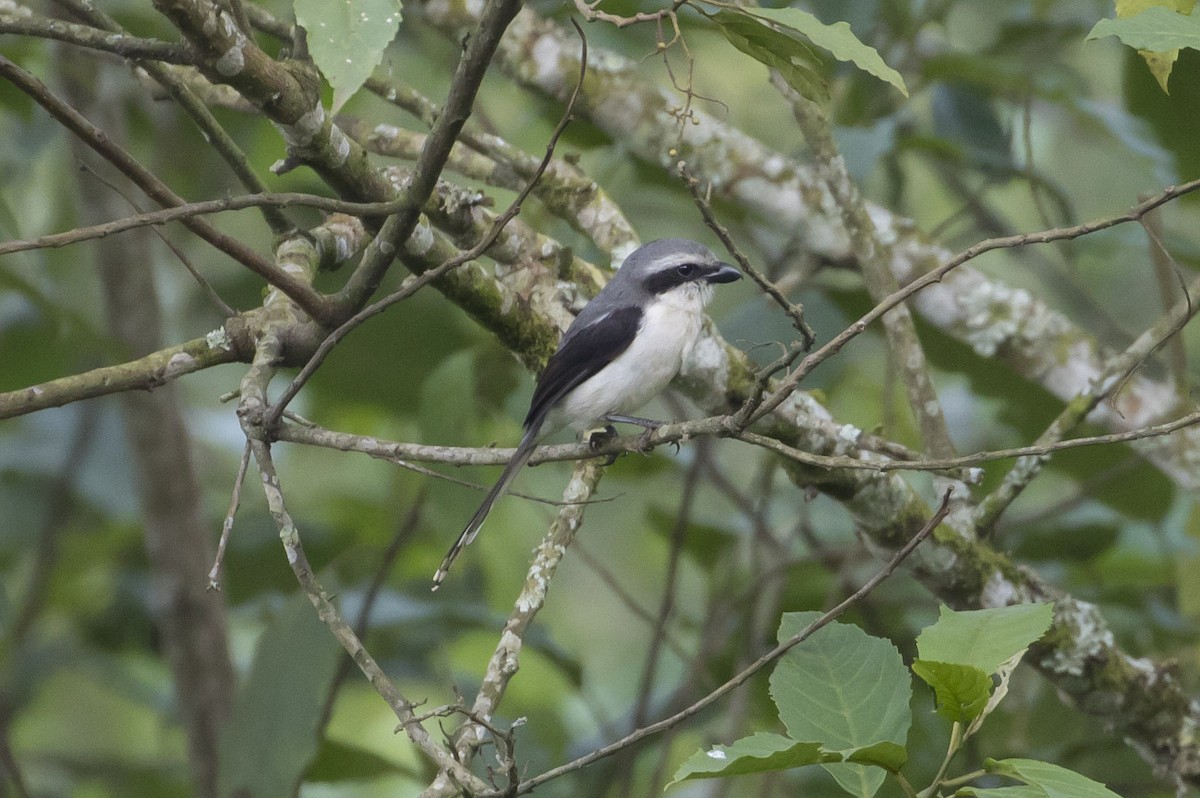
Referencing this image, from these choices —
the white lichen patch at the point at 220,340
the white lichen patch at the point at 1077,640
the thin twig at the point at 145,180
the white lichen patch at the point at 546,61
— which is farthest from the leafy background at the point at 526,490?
the thin twig at the point at 145,180

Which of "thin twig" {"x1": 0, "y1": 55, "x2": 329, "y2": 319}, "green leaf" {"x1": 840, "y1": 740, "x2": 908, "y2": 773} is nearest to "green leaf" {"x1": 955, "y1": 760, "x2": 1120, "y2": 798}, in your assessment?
"green leaf" {"x1": 840, "y1": 740, "x2": 908, "y2": 773}

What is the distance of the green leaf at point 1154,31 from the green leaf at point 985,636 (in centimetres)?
93

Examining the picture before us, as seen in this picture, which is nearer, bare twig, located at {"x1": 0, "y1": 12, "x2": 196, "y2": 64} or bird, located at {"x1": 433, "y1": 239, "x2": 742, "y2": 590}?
bare twig, located at {"x1": 0, "y1": 12, "x2": 196, "y2": 64}

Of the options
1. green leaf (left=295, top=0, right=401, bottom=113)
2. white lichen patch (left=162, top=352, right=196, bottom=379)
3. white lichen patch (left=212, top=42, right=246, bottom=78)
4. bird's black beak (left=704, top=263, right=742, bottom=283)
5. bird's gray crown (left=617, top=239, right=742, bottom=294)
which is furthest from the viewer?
bird's black beak (left=704, top=263, right=742, bottom=283)

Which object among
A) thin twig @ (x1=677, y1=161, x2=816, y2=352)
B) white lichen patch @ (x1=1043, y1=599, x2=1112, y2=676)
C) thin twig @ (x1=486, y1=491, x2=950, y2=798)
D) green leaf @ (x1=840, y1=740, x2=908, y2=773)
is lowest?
green leaf @ (x1=840, y1=740, x2=908, y2=773)

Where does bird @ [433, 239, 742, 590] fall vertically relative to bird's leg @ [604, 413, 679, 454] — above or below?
above

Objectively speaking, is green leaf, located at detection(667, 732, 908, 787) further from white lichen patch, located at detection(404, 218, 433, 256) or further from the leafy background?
the leafy background

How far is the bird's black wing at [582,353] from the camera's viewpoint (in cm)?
334

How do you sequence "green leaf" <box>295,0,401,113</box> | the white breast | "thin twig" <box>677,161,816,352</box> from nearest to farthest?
"green leaf" <box>295,0,401,113</box> → "thin twig" <box>677,161,816,352</box> → the white breast

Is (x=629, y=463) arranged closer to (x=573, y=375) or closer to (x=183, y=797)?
(x=573, y=375)

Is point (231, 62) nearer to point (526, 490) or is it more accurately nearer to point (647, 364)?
point (647, 364)

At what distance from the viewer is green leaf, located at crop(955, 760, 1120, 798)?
→ 1766 mm

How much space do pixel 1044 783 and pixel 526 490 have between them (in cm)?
308

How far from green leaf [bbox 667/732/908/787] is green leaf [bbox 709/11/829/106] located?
115cm
